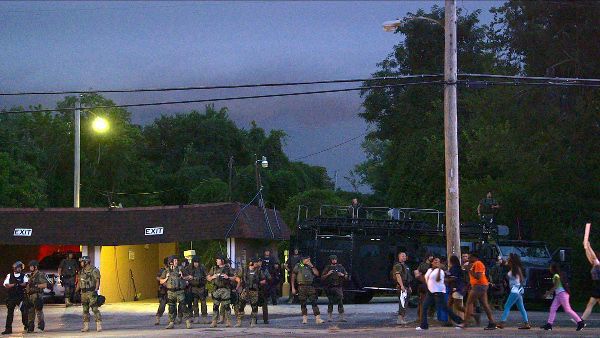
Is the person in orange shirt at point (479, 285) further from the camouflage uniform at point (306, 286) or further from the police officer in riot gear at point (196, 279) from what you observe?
the police officer in riot gear at point (196, 279)

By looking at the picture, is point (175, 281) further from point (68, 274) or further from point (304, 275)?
point (68, 274)

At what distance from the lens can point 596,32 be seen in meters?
33.3

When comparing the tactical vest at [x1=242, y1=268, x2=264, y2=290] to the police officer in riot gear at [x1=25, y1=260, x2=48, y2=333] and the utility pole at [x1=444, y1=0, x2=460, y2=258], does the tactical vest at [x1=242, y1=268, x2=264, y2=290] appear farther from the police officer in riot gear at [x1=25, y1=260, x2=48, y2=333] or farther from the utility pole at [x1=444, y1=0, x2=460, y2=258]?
the police officer in riot gear at [x1=25, y1=260, x2=48, y2=333]

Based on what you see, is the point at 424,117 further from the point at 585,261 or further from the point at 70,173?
the point at 70,173

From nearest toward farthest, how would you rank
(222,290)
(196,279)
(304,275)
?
1. (304,275)
2. (222,290)
3. (196,279)

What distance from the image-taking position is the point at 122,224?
114ft

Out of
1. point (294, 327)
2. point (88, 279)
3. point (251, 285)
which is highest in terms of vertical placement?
point (88, 279)

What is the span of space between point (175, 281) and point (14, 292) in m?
4.06

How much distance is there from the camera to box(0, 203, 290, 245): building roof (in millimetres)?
33594

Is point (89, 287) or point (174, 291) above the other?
point (89, 287)

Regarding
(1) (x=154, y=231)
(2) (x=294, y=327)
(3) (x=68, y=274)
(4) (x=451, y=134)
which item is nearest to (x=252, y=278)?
(2) (x=294, y=327)

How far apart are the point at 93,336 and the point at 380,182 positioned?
5387cm

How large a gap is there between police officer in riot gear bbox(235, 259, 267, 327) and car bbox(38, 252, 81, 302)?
1169 cm

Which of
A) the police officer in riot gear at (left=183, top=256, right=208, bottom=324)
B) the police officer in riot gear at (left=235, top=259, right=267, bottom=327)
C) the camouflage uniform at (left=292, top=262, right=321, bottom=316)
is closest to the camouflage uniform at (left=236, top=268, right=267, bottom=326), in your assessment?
the police officer in riot gear at (left=235, top=259, right=267, bottom=327)
